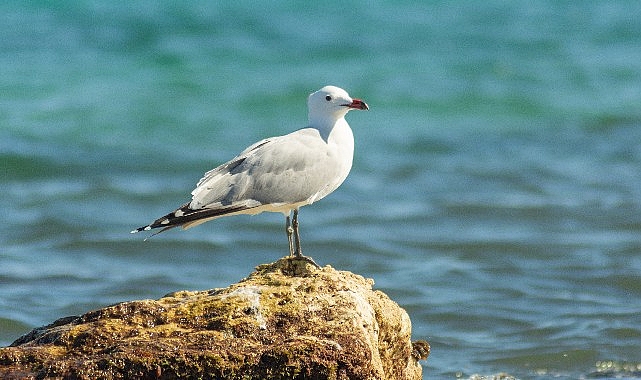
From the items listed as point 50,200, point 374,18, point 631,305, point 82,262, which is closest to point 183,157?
point 50,200

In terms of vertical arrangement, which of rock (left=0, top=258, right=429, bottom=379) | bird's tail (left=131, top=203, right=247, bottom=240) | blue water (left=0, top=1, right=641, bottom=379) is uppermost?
blue water (left=0, top=1, right=641, bottom=379)

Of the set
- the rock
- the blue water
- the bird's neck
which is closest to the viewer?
the rock

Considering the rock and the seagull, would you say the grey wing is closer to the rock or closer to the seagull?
the seagull

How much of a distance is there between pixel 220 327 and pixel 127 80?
12845mm

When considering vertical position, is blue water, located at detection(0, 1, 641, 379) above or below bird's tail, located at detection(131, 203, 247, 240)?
above

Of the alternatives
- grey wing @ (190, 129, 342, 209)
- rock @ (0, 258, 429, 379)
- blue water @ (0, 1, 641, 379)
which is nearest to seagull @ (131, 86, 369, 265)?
grey wing @ (190, 129, 342, 209)

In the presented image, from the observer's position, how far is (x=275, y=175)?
20.0ft

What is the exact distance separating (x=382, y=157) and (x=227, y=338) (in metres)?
9.12

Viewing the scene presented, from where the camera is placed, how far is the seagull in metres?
5.85

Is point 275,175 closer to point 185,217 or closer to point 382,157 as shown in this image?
point 185,217

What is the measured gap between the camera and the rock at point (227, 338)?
15.0ft

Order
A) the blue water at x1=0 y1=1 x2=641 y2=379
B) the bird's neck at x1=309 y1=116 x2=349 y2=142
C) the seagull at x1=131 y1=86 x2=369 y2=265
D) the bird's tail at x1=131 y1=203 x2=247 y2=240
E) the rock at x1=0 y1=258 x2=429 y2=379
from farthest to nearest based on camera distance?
the blue water at x1=0 y1=1 x2=641 y2=379 < the bird's neck at x1=309 y1=116 x2=349 y2=142 < the seagull at x1=131 y1=86 x2=369 y2=265 < the bird's tail at x1=131 y1=203 x2=247 y2=240 < the rock at x1=0 y1=258 x2=429 y2=379

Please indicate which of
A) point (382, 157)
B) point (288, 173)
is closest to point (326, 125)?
point (288, 173)

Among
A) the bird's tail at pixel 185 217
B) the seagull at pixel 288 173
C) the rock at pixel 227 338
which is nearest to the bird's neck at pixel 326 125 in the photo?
the seagull at pixel 288 173
